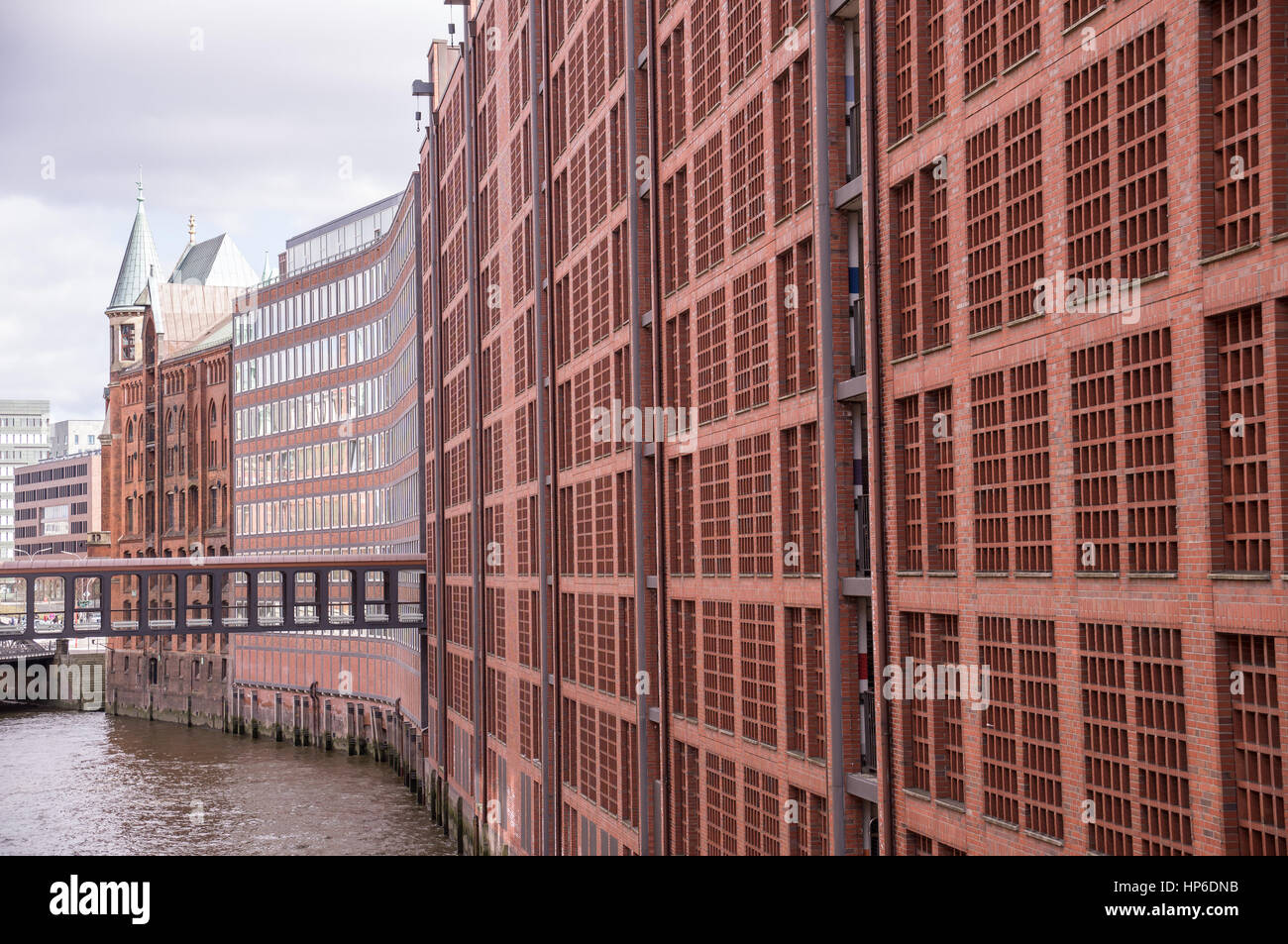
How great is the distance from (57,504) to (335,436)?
340 ft

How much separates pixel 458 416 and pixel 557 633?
787 inches

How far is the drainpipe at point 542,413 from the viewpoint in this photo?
38.3 meters

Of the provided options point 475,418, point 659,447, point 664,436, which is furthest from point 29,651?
point 664,436

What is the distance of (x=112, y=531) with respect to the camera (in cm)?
12800

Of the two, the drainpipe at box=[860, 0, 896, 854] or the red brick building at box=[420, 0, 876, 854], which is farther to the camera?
the red brick building at box=[420, 0, 876, 854]

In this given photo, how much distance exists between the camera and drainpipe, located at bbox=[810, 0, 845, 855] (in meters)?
19.4

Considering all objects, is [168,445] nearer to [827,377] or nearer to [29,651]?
[29,651]

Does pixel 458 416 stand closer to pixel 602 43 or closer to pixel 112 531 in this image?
pixel 602 43

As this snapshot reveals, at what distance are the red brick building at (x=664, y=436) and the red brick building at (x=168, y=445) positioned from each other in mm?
63993

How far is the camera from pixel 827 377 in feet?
64.2

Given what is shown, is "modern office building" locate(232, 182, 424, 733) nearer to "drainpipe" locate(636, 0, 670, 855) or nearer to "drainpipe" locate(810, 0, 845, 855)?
"drainpipe" locate(636, 0, 670, 855)

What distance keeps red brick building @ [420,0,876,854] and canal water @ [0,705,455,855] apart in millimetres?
12340

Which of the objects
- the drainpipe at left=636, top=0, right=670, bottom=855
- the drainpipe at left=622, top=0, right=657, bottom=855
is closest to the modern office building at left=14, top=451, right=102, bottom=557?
the drainpipe at left=622, top=0, right=657, bottom=855

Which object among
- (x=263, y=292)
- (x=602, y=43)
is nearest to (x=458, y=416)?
(x=602, y=43)
